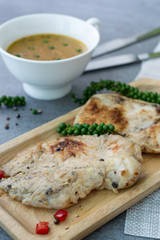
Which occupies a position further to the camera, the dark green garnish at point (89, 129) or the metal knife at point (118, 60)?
the metal knife at point (118, 60)

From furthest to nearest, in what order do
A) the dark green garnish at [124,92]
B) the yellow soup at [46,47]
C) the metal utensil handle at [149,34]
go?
the metal utensil handle at [149,34], the yellow soup at [46,47], the dark green garnish at [124,92]

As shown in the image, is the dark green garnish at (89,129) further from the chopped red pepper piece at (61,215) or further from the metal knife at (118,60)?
the metal knife at (118,60)

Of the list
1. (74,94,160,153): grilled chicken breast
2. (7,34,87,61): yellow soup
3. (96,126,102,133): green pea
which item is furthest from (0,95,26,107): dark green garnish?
(96,126,102,133): green pea

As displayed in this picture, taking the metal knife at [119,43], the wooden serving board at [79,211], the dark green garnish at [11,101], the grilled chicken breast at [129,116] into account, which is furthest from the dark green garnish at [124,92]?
the metal knife at [119,43]

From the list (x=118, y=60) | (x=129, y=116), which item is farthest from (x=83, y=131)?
(x=118, y=60)

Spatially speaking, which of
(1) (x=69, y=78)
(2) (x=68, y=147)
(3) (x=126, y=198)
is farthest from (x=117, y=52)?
(3) (x=126, y=198)

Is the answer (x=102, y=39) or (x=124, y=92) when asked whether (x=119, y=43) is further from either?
(x=124, y=92)
